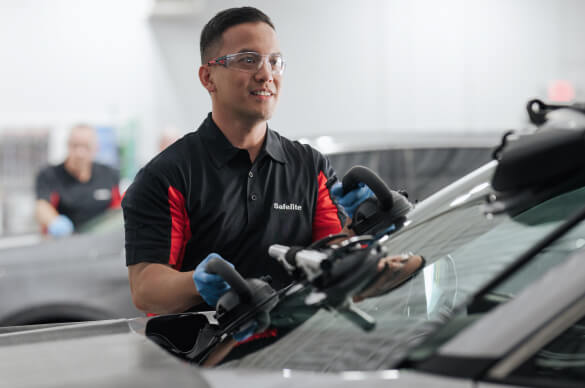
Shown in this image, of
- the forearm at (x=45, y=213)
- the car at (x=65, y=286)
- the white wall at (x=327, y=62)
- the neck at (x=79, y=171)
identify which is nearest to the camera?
the car at (x=65, y=286)

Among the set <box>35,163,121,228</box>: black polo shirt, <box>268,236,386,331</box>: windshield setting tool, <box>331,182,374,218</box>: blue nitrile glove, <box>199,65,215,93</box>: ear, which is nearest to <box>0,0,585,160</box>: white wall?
<box>35,163,121,228</box>: black polo shirt

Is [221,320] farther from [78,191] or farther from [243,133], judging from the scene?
[78,191]

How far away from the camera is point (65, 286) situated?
10.7ft

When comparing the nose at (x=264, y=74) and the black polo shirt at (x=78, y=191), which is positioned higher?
the nose at (x=264, y=74)

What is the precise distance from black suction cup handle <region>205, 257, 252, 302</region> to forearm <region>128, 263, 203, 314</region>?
0.22 meters

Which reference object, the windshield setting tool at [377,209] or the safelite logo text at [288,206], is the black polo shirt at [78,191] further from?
the windshield setting tool at [377,209]

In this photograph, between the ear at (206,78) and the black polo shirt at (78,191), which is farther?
the black polo shirt at (78,191)

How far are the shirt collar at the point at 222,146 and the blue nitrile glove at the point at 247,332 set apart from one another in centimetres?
54

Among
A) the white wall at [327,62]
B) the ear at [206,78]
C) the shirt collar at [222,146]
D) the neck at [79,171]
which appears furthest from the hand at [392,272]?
the white wall at [327,62]

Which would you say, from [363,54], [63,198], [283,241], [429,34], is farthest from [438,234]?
[429,34]

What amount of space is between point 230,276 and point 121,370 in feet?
1.12

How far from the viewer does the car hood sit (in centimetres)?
98

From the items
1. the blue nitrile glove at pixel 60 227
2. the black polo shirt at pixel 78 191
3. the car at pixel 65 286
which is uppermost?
the black polo shirt at pixel 78 191

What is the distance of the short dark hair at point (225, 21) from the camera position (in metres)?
1.80
